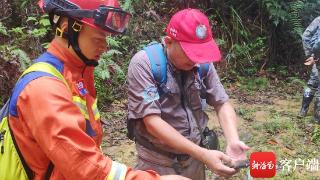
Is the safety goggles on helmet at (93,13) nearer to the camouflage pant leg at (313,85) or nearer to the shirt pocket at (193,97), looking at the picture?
the shirt pocket at (193,97)

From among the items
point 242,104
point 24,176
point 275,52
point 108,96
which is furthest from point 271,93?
point 24,176

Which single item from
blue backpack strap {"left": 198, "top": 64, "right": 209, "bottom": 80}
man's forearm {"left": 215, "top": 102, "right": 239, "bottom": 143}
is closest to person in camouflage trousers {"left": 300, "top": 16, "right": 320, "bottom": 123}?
man's forearm {"left": 215, "top": 102, "right": 239, "bottom": 143}

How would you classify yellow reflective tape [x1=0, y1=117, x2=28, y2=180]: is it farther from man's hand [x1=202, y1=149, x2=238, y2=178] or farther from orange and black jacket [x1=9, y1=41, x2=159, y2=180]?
man's hand [x1=202, y1=149, x2=238, y2=178]

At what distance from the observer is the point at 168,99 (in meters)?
2.72

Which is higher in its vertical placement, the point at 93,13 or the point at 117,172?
the point at 93,13

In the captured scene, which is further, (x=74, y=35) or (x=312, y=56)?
(x=312, y=56)

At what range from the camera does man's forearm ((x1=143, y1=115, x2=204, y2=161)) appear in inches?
101

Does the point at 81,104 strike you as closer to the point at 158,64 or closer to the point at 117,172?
the point at 117,172

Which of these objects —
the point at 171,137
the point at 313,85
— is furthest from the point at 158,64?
the point at 313,85

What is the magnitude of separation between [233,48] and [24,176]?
805 centimetres

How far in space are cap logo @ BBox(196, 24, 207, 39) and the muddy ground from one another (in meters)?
2.83

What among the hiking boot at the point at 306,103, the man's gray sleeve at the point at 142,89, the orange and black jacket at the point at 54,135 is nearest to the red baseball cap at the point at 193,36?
the man's gray sleeve at the point at 142,89

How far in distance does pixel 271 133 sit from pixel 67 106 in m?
5.27

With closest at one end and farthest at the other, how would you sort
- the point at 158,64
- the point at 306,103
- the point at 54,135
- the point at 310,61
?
the point at 54,135
the point at 158,64
the point at 310,61
the point at 306,103
